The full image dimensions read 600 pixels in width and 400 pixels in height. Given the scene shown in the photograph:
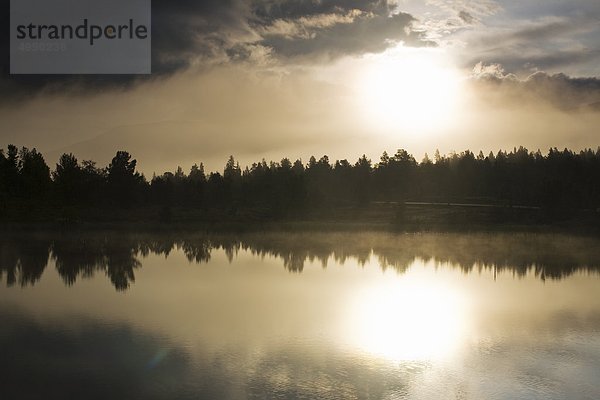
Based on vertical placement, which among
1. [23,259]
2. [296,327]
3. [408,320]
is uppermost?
[23,259]

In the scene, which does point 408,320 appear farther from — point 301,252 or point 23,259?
point 23,259

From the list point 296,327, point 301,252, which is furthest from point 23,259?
point 296,327

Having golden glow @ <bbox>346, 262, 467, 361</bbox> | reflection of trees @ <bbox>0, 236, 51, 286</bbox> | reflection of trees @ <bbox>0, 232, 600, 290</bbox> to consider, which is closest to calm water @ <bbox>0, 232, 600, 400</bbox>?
golden glow @ <bbox>346, 262, 467, 361</bbox>

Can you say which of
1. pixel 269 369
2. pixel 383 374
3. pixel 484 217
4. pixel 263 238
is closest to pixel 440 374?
pixel 383 374

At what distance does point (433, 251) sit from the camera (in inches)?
3211

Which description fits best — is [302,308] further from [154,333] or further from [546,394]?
[546,394]

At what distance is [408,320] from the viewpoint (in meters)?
36.6

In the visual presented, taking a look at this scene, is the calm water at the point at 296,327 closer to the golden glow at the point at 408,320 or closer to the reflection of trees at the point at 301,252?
the golden glow at the point at 408,320

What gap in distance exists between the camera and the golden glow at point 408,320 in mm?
29469

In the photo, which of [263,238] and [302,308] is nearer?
[302,308]

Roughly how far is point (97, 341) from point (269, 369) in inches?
422

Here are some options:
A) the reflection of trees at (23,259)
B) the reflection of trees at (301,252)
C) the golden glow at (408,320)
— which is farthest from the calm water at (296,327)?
the reflection of trees at (301,252)

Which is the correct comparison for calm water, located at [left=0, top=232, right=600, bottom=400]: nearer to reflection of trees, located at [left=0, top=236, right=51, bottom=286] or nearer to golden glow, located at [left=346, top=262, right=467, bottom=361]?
golden glow, located at [left=346, top=262, right=467, bottom=361]

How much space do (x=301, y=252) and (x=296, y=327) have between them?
142 feet
